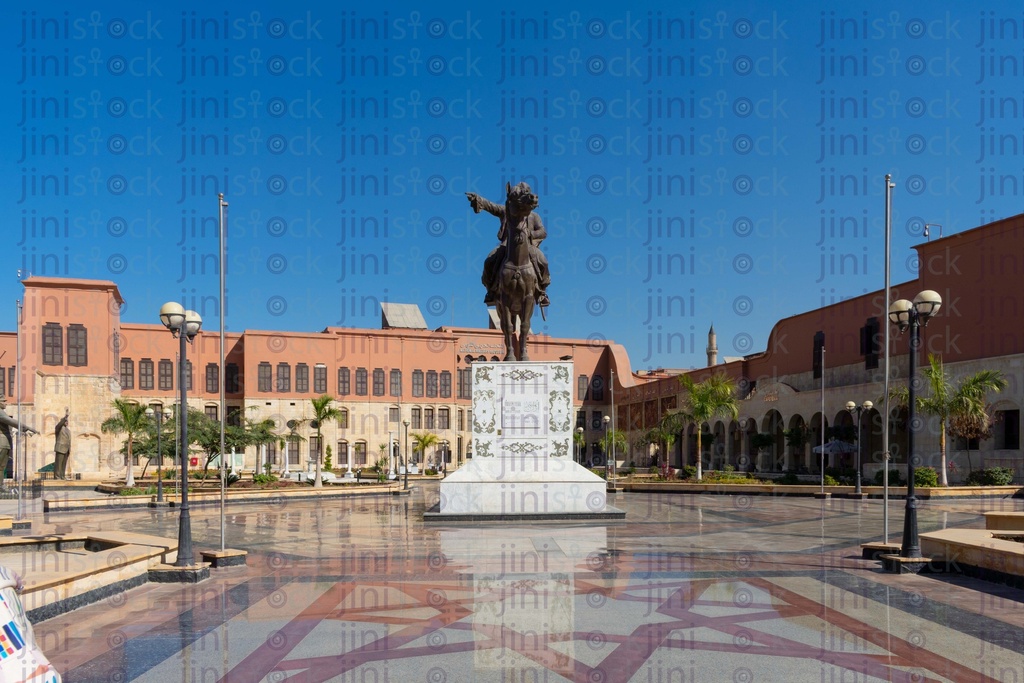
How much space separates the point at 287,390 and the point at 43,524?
132 ft

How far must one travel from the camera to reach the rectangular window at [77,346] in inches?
1938

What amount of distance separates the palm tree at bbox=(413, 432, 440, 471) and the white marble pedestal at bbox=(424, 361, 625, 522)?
43.5m

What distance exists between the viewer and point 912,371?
10594 millimetres

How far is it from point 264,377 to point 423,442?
12.9 m

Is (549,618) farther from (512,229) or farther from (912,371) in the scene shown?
(512,229)

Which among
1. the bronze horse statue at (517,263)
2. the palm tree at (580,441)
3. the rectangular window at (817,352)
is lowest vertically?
the palm tree at (580,441)

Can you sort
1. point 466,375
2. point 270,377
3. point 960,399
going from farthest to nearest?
1. point 466,375
2. point 270,377
3. point 960,399

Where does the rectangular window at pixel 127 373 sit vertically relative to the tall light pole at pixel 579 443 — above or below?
above

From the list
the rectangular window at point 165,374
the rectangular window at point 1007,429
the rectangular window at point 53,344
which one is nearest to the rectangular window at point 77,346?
the rectangular window at point 53,344

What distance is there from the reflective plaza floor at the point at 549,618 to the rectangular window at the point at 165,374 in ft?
158

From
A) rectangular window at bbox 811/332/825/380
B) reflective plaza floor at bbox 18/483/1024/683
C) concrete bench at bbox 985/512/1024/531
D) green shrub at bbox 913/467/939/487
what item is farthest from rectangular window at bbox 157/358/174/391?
concrete bench at bbox 985/512/1024/531

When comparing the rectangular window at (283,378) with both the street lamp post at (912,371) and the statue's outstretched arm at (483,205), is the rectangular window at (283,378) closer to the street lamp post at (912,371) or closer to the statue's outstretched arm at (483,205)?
the statue's outstretched arm at (483,205)

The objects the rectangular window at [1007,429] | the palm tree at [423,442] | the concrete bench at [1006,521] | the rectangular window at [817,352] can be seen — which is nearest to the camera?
the concrete bench at [1006,521]

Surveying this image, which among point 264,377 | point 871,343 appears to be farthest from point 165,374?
point 871,343
